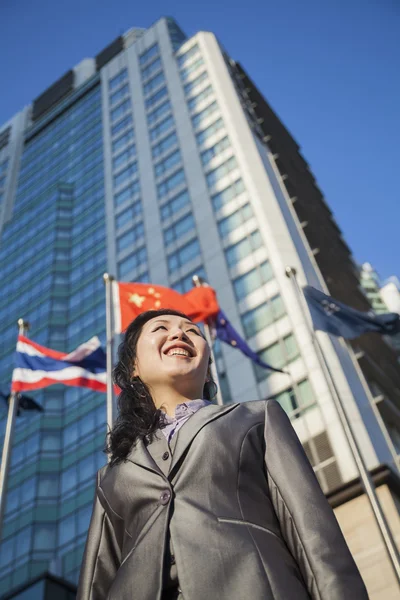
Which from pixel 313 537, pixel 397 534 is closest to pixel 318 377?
pixel 397 534

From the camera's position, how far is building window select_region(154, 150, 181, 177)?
1526 inches

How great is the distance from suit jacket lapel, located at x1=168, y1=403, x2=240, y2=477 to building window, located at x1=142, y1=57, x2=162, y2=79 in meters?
49.9

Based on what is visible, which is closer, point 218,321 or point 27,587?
point 218,321

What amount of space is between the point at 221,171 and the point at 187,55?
1700 centimetres

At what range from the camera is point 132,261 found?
114ft

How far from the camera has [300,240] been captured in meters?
29.9

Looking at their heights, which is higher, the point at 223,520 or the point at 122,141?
the point at 122,141

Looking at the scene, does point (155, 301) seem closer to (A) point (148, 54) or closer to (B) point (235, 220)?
(B) point (235, 220)

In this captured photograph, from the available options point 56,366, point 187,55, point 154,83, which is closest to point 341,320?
point 56,366

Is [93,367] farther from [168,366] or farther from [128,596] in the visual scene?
[128,596]

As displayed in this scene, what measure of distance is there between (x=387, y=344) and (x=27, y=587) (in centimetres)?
→ 1933

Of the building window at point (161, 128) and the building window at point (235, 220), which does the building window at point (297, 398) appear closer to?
the building window at point (235, 220)

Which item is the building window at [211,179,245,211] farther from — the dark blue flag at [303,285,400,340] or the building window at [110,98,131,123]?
the building window at [110,98,131,123]

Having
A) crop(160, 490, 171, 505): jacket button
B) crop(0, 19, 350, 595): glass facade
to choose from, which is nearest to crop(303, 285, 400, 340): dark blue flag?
crop(0, 19, 350, 595): glass facade
